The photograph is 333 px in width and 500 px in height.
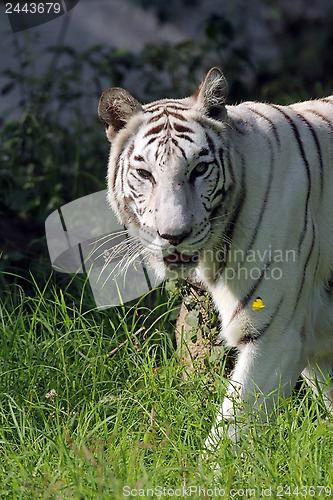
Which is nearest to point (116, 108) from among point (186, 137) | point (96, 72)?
point (186, 137)

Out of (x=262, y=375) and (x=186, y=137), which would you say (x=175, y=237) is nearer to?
(x=186, y=137)

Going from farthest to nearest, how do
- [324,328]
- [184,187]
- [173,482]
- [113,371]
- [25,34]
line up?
[25,34], [113,371], [324,328], [184,187], [173,482]

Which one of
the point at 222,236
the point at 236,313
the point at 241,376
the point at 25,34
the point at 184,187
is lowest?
the point at 241,376

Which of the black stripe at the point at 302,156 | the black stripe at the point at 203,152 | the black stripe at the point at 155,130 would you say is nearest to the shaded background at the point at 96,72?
the black stripe at the point at 155,130

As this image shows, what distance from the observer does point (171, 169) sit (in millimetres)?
2689

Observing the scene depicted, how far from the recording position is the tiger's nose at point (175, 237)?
2625mm

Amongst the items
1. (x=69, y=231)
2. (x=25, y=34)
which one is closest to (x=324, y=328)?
(x=69, y=231)

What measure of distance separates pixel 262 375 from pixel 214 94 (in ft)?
2.98

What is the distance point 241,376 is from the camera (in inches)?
109

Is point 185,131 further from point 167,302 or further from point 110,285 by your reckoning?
point 110,285

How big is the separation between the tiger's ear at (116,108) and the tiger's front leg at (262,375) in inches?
33.2

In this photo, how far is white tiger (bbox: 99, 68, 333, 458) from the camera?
2725 mm

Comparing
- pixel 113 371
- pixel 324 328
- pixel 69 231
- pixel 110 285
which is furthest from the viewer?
pixel 69 231

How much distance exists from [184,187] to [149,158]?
0.55 ft
